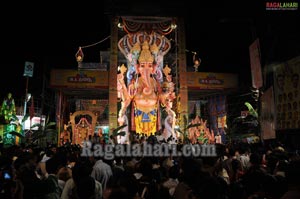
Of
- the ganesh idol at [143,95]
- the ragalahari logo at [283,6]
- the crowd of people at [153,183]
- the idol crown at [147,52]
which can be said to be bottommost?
the crowd of people at [153,183]

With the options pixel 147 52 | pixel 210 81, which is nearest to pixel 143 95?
pixel 147 52

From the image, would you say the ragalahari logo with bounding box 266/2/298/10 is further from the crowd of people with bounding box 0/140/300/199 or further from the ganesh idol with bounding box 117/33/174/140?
the ganesh idol with bounding box 117/33/174/140

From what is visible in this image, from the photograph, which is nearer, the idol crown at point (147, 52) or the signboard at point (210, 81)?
the idol crown at point (147, 52)

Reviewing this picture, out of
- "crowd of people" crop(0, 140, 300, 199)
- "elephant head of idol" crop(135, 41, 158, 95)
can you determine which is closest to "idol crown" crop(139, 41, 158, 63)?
"elephant head of idol" crop(135, 41, 158, 95)

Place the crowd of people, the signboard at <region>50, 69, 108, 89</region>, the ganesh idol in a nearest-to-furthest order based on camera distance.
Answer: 1. the crowd of people
2. the signboard at <region>50, 69, 108, 89</region>
3. the ganesh idol

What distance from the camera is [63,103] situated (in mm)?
22953

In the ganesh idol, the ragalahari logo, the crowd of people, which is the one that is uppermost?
the ragalahari logo

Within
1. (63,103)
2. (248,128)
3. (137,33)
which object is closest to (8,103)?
(63,103)

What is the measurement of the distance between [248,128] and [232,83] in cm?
337

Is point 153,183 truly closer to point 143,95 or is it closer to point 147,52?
point 143,95

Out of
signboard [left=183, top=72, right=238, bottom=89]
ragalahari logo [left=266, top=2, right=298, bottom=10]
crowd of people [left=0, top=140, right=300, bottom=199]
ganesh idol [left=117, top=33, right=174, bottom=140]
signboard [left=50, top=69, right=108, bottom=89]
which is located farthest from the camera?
signboard [left=183, top=72, right=238, bottom=89]

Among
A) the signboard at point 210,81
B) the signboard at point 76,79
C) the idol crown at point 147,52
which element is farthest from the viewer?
the signboard at point 210,81

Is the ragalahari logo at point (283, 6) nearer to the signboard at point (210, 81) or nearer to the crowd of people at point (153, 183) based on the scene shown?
the crowd of people at point (153, 183)

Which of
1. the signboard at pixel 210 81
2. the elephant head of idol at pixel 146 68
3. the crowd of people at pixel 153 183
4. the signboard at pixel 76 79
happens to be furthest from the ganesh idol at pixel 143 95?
the crowd of people at pixel 153 183
